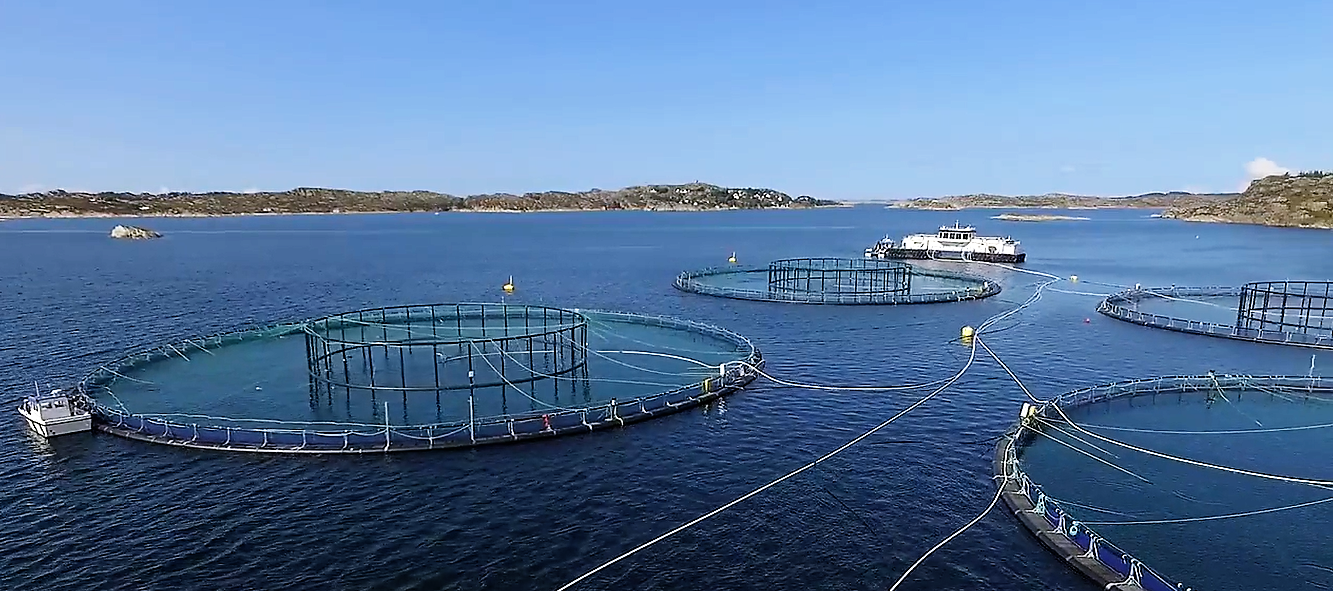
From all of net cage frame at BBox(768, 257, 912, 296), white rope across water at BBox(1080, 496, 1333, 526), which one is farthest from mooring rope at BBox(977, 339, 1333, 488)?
net cage frame at BBox(768, 257, 912, 296)

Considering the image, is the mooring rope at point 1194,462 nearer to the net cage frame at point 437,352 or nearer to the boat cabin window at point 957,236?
the net cage frame at point 437,352

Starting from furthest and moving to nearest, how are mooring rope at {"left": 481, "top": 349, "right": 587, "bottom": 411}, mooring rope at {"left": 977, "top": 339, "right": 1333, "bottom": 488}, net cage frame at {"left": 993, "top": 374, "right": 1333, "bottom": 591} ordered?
mooring rope at {"left": 481, "top": 349, "right": 587, "bottom": 411} < mooring rope at {"left": 977, "top": 339, "right": 1333, "bottom": 488} < net cage frame at {"left": 993, "top": 374, "right": 1333, "bottom": 591}

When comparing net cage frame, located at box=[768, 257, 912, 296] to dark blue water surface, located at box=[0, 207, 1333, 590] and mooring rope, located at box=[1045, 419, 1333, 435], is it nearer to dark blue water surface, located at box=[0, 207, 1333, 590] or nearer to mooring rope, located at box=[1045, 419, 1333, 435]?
dark blue water surface, located at box=[0, 207, 1333, 590]

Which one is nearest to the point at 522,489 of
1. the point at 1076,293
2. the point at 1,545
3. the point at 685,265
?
the point at 1,545

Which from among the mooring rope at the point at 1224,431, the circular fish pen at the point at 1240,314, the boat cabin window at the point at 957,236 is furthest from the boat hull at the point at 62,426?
the boat cabin window at the point at 957,236

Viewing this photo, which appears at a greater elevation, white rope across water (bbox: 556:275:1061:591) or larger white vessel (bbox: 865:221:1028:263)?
larger white vessel (bbox: 865:221:1028:263)

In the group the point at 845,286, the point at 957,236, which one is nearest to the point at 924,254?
the point at 957,236

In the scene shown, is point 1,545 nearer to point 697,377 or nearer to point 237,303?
point 697,377
